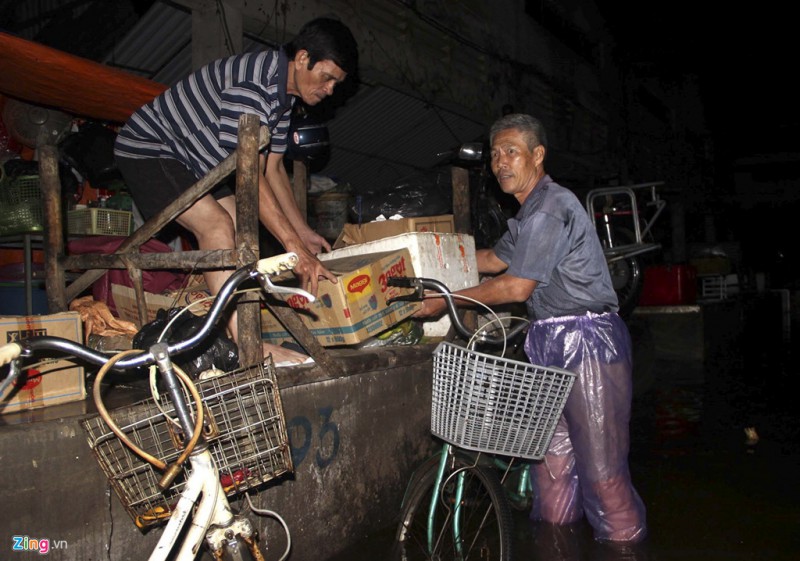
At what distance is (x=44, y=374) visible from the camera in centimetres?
297

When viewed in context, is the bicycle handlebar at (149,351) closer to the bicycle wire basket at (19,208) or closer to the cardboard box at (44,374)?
the cardboard box at (44,374)

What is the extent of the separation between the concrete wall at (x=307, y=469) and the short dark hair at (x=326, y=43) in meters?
1.63

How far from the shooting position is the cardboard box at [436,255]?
3.95 m

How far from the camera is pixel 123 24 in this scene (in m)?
6.47

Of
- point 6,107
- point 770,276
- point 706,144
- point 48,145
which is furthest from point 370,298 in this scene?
point 706,144

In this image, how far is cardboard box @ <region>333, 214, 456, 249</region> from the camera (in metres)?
4.84

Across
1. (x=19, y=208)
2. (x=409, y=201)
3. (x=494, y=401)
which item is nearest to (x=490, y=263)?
(x=494, y=401)

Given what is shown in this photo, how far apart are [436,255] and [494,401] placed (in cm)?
159

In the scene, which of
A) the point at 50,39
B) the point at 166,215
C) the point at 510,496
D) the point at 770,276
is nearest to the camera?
the point at 166,215

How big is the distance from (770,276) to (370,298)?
961 inches

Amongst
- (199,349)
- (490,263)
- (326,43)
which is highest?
(326,43)

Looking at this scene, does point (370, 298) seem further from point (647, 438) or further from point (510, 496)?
point (647, 438)

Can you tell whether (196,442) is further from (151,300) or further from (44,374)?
(151,300)

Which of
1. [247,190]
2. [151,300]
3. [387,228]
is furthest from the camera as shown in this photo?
[387,228]
